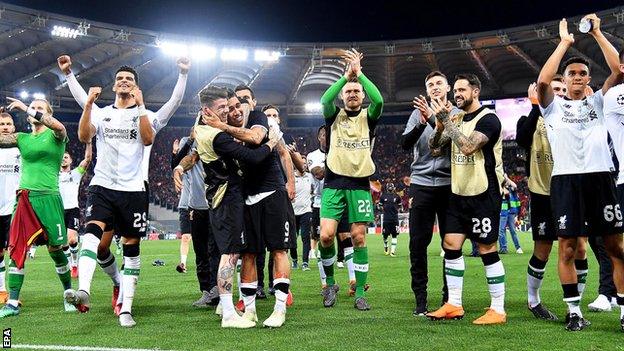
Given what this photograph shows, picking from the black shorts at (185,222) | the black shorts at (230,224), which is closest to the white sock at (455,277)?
the black shorts at (230,224)

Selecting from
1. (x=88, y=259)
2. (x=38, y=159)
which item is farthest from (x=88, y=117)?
(x=88, y=259)

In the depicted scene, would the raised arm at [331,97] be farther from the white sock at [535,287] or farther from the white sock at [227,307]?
the white sock at [535,287]

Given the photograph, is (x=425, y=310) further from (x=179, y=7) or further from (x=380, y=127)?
(x=380, y=127)

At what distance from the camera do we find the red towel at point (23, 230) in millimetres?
6746

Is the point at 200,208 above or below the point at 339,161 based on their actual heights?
below

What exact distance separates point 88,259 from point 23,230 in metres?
1.25

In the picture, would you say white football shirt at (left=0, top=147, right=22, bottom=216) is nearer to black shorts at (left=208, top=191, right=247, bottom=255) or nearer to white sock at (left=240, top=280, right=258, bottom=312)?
black shorts at (left=208, top=191, right=247, bottom=255)

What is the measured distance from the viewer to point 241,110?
6.09m

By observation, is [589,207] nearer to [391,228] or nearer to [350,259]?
[350,259]

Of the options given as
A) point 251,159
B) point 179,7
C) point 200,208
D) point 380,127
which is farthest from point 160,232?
point 251,159

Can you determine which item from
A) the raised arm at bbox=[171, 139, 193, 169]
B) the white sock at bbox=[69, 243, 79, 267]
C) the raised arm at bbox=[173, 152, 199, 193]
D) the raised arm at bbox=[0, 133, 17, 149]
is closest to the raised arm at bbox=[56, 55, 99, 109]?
the raised arm at bbox=[0, 133, 17, 149]

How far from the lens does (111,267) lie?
6.85m

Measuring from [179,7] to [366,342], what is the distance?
32.2 meters

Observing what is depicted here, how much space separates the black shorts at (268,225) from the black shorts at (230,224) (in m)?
0.12
